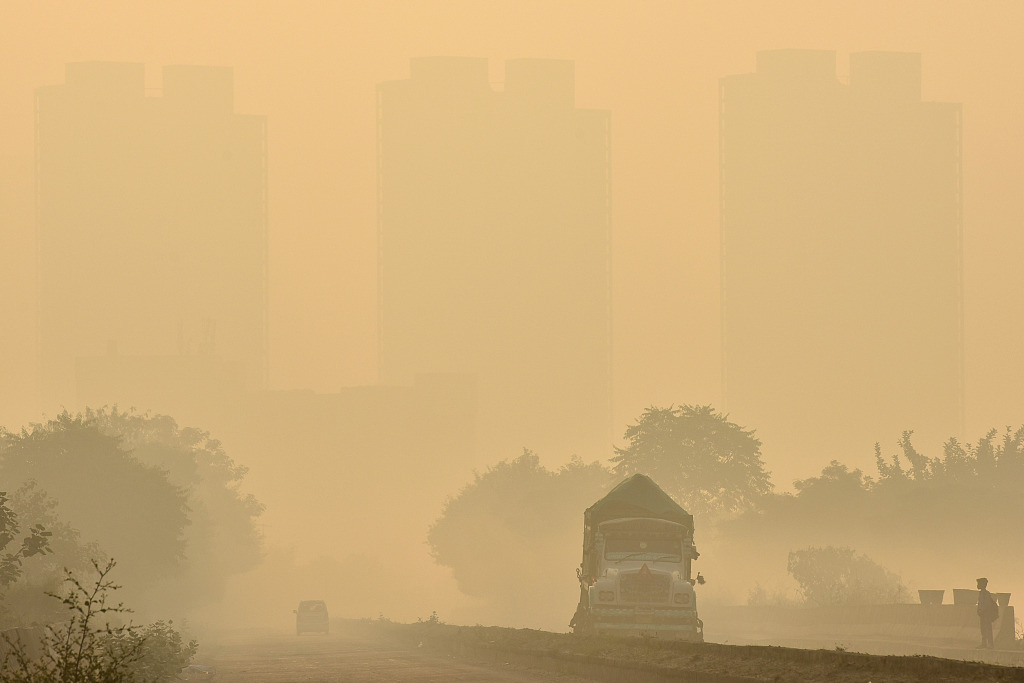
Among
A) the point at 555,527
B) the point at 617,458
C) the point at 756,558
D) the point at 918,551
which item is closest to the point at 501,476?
the point at 555,527

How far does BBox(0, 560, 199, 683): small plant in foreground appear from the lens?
710 inches

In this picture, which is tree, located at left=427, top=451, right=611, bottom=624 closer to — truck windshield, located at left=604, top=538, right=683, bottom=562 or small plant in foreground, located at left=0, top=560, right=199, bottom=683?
truck windshield, located at left=604, top=538, right=683, bottom=562

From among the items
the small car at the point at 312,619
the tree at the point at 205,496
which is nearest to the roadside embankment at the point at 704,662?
the small car at the point at 312,619

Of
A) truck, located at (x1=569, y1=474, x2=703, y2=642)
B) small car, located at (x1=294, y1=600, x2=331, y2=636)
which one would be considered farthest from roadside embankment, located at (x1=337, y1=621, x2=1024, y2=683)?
small car, located at (x1=294, y1=600, x2=331, y2=636)

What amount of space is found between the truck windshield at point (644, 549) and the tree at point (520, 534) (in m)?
77.5

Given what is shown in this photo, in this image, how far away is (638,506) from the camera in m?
43.7

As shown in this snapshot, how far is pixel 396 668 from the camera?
121 feet

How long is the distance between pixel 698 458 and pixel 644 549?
68.3m

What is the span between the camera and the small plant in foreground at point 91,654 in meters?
18.0

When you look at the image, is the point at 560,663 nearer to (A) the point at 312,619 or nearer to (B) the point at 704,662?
(B) the point at 704,662

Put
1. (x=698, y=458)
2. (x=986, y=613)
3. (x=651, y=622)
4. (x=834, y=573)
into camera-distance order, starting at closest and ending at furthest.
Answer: (x=986, y=613) < (x=651, y=622) < (x=834, y=573) < (x=698, y=458)

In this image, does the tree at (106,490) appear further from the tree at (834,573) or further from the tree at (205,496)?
the tree at (834,573)

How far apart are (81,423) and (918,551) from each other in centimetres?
5251

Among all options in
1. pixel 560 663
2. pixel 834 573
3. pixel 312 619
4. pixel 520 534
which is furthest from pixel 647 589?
pixel 520 534
